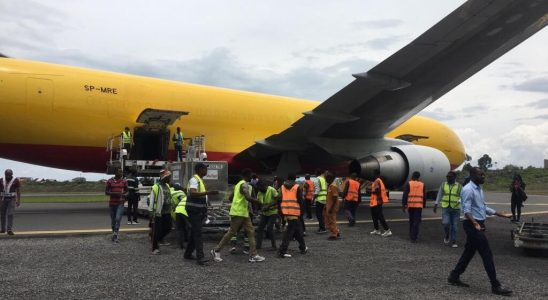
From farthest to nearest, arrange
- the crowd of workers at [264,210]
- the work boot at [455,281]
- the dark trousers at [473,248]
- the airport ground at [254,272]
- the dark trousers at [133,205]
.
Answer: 1. the dark trousers at [133,205]
2. the crowd of workers at [264,210]
3. the work boot at [455,281]
4. the dark trousers at [473,248]
5. the airport ground at [254,272]

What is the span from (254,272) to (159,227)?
2174mm

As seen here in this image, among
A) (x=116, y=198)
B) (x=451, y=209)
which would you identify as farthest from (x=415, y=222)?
(x=116, y=198)

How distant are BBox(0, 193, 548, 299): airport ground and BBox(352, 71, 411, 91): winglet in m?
3.77

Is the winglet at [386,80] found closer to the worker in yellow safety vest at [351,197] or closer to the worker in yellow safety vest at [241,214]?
the worker in yellow safety vest at [351,197]

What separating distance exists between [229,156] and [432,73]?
719cm

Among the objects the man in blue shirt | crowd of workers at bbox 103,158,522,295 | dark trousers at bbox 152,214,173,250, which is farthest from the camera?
dark trousers at bbox 152,214,173,250

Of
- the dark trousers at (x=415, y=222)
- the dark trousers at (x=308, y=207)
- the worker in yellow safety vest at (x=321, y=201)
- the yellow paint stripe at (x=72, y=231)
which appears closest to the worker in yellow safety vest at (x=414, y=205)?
the dark trousers at (x=415, y=222)

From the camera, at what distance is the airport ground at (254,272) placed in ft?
18.2

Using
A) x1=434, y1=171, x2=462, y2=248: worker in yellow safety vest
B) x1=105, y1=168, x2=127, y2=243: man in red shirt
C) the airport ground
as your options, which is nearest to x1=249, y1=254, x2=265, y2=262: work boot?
the airport ground

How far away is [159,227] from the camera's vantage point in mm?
7977

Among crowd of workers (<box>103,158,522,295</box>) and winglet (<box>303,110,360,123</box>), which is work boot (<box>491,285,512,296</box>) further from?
winglet (<box>303,110,360,123</box>)

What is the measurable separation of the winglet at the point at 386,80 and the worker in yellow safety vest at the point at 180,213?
5130 mm

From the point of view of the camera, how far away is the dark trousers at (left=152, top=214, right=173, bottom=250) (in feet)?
26.0

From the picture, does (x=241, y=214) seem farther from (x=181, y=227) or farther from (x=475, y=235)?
(x=475, y=235)
